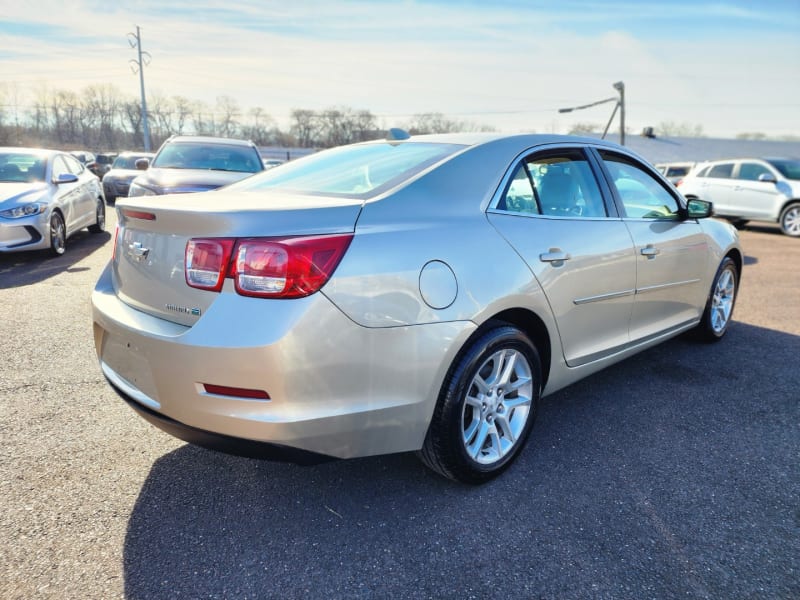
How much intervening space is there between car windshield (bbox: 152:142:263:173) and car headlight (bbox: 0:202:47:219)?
174cm

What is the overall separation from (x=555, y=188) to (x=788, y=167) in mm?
13529

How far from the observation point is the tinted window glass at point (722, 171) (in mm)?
13883

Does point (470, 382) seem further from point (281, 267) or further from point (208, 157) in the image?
point (208, 157)

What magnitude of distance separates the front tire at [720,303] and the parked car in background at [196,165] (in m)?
5.61

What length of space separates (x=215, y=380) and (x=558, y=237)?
5.91 ft

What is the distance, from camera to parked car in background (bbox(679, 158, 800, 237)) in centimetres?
1304

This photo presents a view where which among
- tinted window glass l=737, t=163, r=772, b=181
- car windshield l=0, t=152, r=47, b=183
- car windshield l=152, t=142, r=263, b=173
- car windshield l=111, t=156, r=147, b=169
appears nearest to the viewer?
car windshield l=0, t=152, r=47, b=183

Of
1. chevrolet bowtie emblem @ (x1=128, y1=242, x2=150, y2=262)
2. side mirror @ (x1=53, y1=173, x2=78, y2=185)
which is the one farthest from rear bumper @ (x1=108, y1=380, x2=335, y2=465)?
side mirror @ (x1=53, y1=173, x2=78, y2=185)

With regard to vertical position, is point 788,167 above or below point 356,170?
above

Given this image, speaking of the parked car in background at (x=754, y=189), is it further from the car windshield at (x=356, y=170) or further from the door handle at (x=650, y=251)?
the car windshield at (x=356, y=170)

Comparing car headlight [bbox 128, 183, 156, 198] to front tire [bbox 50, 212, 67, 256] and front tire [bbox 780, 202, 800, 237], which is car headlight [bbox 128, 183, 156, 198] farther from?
front tire [bbox 780, 202, 800, 237]

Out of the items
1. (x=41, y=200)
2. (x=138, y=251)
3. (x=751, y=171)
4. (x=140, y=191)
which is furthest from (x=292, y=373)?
(x=751, y=171)

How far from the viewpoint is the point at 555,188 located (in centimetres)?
308

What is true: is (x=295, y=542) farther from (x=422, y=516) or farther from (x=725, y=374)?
(x=725, y=374)
